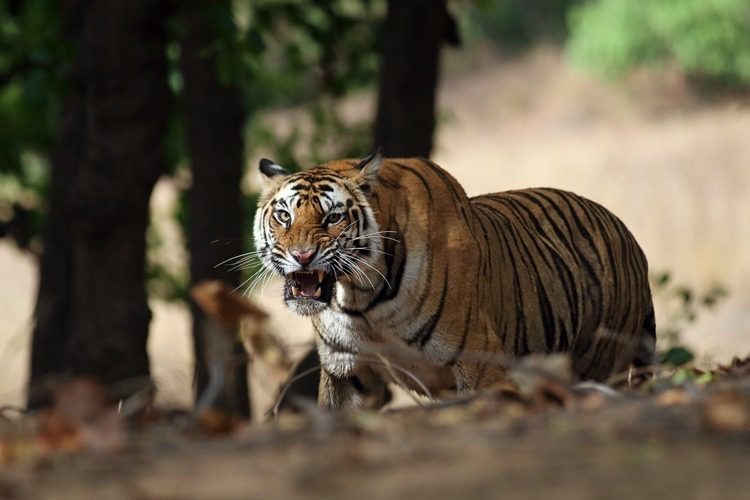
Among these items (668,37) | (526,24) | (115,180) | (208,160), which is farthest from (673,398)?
(526,24)

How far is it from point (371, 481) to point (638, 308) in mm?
4670

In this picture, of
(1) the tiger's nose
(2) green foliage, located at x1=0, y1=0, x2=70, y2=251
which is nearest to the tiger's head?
(1) the tiger's nose

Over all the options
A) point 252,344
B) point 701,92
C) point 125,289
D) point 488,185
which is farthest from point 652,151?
point 252,344

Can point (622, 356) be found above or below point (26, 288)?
above

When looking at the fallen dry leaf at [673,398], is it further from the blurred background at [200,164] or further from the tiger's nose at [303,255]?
the tiger's nose at [303,255]

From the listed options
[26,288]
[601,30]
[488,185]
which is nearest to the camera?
[26,288]

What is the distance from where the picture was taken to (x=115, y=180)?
8.55 metres

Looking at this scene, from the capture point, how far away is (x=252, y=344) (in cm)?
378

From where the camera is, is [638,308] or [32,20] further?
[32,20]

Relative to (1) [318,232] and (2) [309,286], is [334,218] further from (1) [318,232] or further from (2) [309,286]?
(2) [309,286]

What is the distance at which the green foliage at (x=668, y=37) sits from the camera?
32.2 metres

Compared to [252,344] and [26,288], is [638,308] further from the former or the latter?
[26,288]

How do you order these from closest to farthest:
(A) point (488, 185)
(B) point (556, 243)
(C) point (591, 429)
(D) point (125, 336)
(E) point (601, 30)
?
(C) point (591, 429) < (B) point (556, 243) < (D) point (125, 336) < (A) point (488, 185) < (E) point (601, 30)

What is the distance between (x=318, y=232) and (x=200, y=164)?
441 centimetres
